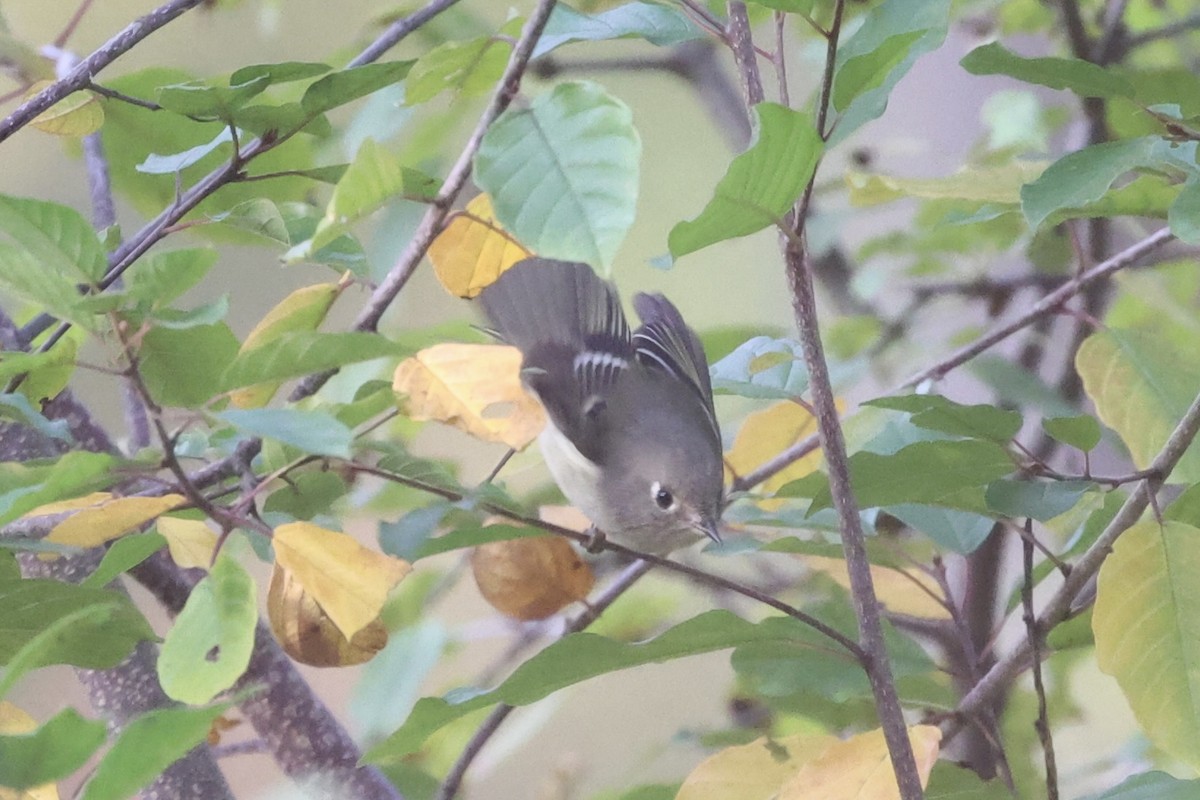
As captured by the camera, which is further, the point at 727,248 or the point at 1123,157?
the point at 727,248

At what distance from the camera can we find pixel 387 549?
49cm

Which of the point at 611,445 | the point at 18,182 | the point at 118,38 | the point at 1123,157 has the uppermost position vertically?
the point at 118,38

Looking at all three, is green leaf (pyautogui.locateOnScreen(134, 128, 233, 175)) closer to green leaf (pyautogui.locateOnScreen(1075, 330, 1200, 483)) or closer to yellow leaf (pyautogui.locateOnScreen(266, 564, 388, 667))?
yellow leaf (pyautogui.locateOnScreen(266, 564, 388, 667))

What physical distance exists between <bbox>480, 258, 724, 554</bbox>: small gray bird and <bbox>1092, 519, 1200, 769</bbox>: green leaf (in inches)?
12.0

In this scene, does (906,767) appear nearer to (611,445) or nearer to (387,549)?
(387,549)

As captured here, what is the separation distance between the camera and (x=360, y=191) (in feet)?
1.22

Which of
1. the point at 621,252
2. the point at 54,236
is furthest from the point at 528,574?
the point at 621,252

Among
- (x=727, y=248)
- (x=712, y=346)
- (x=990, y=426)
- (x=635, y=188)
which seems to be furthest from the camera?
(x=727, y=248)

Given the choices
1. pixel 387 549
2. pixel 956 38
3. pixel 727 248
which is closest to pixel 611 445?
pixel 387 549

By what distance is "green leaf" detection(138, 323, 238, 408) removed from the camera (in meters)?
0.44

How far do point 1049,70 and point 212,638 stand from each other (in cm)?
37

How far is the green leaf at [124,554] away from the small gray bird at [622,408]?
30cm

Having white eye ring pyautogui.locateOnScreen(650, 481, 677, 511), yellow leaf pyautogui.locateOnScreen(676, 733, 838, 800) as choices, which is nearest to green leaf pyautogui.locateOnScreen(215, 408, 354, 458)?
yellow leaf pyautogui.locateOnScreen(676, 733, 838, 800)

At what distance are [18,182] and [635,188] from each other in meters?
1.52
